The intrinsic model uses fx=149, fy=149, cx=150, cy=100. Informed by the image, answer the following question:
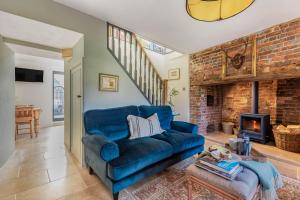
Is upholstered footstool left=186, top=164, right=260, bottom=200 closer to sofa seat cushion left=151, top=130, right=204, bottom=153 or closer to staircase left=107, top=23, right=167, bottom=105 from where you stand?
sofa seat cushion left=151, top=130, right=204, bottom=153

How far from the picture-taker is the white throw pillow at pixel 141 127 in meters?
2.38

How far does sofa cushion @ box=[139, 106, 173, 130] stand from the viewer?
281 cm

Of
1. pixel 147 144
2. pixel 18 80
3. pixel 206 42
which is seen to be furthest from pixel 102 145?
pixel 18 80

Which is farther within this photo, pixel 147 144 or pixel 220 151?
pixel 147 144

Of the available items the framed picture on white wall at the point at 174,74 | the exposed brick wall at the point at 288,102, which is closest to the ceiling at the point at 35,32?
the framed picture on white wall at the point at 174,74

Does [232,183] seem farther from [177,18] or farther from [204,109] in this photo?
[204,109]

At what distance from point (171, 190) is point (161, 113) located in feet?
4.72

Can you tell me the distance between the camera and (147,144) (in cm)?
202

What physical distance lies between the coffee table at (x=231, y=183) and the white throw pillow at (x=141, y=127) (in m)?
1.10

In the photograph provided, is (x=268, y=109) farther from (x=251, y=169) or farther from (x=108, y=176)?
(x=108, y=176)

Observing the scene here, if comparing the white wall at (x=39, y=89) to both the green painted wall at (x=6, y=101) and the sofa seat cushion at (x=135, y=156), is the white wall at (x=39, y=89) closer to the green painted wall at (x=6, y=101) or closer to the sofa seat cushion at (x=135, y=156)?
the green painted wall at (x=6, y=101)

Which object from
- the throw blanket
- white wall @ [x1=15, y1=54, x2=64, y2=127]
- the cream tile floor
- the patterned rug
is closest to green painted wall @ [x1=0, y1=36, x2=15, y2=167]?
the cream tile floor

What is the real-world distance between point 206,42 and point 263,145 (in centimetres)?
264

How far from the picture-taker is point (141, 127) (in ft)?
7.97
